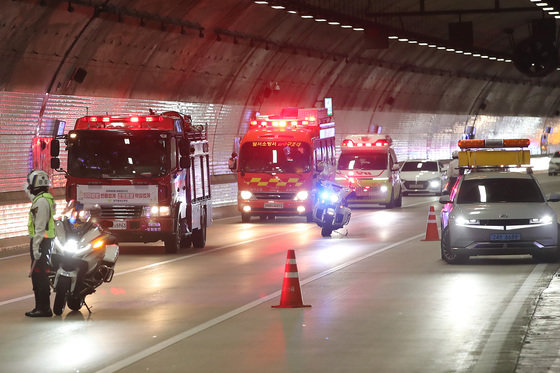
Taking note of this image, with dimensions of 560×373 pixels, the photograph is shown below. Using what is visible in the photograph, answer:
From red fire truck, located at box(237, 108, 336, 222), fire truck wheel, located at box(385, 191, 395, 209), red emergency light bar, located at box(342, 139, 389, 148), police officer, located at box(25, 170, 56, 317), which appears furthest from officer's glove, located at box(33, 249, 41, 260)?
red emergency light bar, located at box(342, 139, 389, 148)

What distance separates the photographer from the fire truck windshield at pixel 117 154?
2522cm

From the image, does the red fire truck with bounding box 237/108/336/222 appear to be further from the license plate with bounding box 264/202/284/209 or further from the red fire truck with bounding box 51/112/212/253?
the red fire truck with bounding box 51/112/212/253

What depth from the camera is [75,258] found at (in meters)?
15.4

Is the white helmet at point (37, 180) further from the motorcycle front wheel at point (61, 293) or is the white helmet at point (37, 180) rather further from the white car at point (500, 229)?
Answer: the white car at point (500, 229)

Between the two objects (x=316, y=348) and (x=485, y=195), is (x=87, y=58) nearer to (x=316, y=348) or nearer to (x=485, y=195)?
(x=485, y=195)

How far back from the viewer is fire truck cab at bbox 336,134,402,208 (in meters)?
43.1

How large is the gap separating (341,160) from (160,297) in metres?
28.0

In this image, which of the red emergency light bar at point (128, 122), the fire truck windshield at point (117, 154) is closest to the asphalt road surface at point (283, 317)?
the fire truck windshield at point (117, 154)

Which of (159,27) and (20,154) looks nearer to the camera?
(20,154)

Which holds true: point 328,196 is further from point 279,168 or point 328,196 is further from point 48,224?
point 48,224

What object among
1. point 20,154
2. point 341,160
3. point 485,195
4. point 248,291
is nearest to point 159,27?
point 20,154

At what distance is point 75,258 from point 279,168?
2078cm

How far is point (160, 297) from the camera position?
17.0 metres

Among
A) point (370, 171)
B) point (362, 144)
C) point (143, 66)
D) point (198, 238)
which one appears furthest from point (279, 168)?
point (198, 238)
